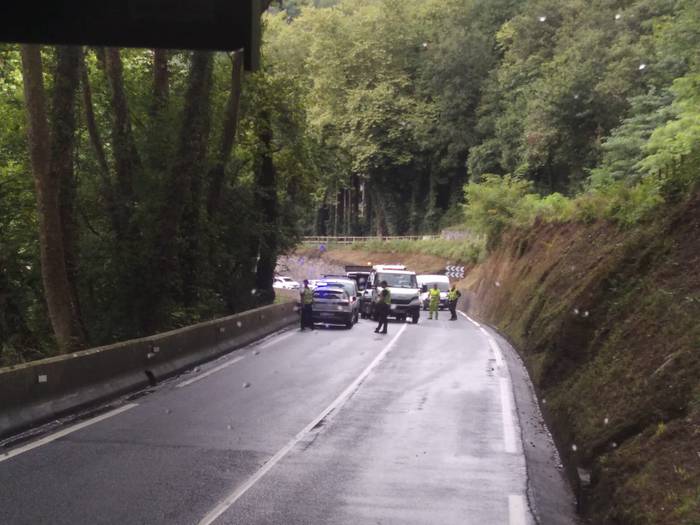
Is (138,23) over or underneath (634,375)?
over

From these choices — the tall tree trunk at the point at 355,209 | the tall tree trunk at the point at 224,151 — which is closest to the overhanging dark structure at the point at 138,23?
the tall tree trunk at the point at 224,151

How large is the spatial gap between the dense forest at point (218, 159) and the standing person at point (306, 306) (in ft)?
10.4

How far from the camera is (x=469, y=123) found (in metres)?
76.8

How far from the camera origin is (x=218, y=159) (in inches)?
1187

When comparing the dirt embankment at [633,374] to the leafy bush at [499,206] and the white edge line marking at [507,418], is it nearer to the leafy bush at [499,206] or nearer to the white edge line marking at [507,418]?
the white edge line marking at [507,418]

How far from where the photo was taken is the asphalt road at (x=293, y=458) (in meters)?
8.25

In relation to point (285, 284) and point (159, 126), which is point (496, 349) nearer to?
point (159, 126)

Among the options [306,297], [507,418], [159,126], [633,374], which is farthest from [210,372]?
[306,297]


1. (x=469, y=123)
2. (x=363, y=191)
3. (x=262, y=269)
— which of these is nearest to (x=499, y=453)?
(x=262, y=269)

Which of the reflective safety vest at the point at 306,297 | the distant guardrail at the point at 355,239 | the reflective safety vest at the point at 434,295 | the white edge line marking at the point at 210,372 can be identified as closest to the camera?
the white edge line marking at the point at 210,372

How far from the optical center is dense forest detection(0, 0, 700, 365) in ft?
68.5

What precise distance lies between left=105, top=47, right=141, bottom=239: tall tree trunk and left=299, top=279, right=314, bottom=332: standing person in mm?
7510

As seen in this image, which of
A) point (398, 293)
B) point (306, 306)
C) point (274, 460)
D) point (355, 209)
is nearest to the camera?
point (274, 460)

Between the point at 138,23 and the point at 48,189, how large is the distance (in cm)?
1238
